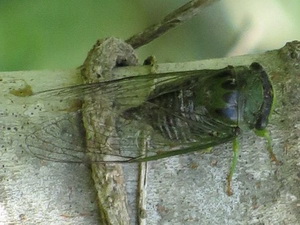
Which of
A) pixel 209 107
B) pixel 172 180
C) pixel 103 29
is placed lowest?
pixel 172 180

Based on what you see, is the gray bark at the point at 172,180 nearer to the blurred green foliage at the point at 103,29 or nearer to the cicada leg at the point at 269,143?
the cicada leg at the point at 269,143

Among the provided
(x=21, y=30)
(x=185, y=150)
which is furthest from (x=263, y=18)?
(x=185, y=150)

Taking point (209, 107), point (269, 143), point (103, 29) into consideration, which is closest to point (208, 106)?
point (209, 107)

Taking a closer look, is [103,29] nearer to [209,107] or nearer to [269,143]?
[209,107]

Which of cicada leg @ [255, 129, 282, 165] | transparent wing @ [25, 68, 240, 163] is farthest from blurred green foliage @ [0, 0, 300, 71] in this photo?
cicada leg @ [255, 129, 282, 165]

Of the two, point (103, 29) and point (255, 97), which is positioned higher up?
point (103, 29)

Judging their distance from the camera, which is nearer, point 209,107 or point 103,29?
point 209,107

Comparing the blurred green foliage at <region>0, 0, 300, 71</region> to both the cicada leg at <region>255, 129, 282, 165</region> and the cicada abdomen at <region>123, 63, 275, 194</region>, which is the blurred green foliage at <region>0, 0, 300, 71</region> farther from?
the cicada leg at <region>255, 129, 282, 165</region>

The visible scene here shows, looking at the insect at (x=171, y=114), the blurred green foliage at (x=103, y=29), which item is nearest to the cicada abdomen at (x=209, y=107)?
the insect at (x=171, y=114)
